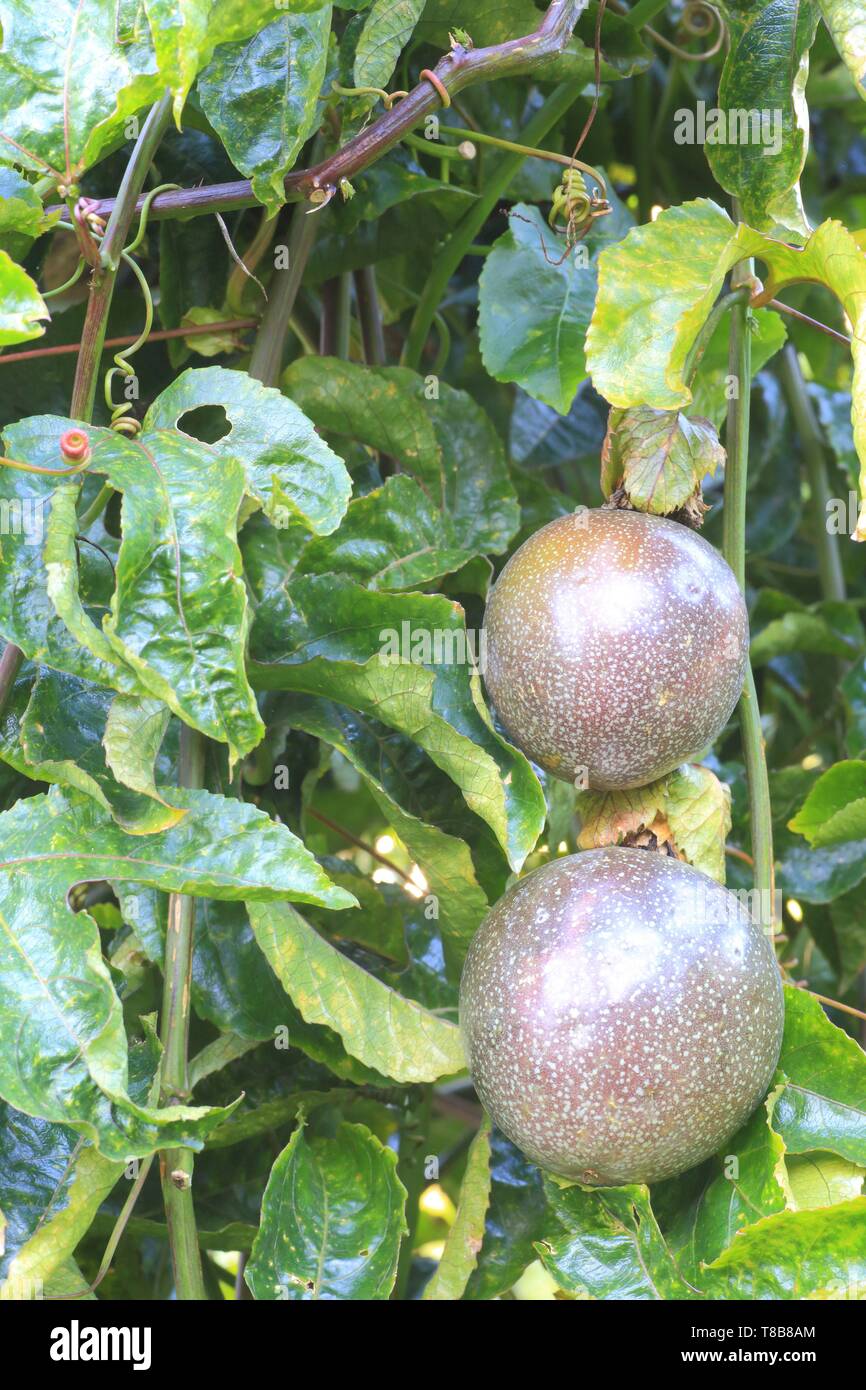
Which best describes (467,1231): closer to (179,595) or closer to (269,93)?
(179,595)

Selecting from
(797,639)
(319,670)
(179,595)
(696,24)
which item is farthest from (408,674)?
(696,24)

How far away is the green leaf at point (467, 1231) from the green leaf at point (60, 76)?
2.07 feet

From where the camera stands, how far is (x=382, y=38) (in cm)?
79

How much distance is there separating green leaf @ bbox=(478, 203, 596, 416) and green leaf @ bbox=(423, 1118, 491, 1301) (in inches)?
19.2

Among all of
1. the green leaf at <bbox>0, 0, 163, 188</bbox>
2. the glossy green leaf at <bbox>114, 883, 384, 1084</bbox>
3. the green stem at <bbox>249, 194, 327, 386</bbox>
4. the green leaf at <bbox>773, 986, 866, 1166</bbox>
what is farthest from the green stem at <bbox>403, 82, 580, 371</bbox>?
the green leaf at <bbox>773, 986, 866, 1166</bbox>

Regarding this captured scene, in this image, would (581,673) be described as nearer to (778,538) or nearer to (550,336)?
(550,336)

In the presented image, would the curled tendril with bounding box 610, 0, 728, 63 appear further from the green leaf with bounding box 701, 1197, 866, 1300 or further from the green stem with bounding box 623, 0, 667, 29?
the green leaf with bounding box 701, 1197, 866, 1300

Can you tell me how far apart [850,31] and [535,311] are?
0.89 feet

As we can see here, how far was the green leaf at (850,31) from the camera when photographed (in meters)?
0.72

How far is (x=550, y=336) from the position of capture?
92cm

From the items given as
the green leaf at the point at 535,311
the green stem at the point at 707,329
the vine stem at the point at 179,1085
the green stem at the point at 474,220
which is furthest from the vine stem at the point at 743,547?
the vine stem at the point at 179,1085

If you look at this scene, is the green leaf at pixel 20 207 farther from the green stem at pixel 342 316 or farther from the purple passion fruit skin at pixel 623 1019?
the purple passion fruit skin at pixel 623 1019

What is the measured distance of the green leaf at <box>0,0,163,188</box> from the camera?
68cm
